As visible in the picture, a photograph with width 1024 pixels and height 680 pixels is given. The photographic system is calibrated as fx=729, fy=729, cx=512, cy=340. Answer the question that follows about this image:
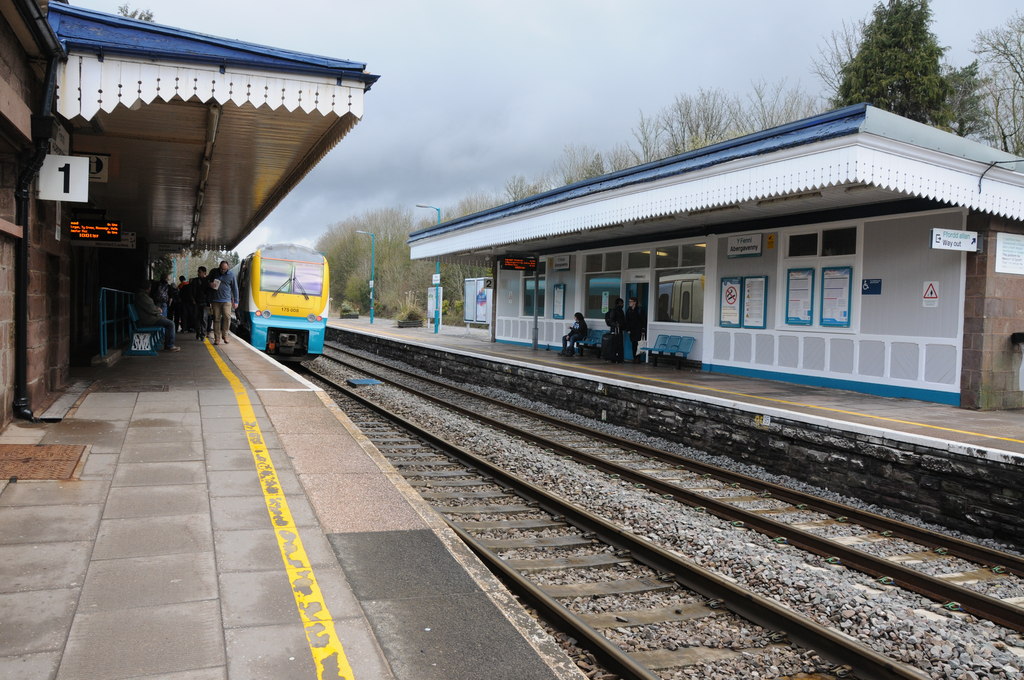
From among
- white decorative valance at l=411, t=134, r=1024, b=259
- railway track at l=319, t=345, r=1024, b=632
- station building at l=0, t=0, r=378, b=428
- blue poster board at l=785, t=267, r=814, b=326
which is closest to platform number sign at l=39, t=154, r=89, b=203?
station building at l=0, t=0, r=378, b=428

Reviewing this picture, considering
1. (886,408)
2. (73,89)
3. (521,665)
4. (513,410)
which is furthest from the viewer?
(513,410)

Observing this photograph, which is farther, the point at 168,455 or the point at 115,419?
the point at 115,419

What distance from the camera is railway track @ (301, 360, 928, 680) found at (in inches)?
158

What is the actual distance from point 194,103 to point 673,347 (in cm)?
1086

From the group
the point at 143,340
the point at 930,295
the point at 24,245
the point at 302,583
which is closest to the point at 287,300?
the point at 143,340

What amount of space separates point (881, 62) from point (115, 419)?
3365cm

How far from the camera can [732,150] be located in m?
11.9

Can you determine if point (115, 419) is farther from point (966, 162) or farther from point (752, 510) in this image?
point (966, 162)

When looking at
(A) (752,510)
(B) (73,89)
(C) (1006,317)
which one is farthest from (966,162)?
(B) (73,89)

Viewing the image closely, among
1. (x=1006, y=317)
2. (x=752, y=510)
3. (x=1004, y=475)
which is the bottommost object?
(x=752, y=510)

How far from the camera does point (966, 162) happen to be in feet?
33.9

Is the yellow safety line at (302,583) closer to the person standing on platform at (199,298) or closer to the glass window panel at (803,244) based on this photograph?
the glass window panel at (803,244)

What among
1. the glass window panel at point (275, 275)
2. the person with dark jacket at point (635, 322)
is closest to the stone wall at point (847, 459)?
the person with dark jacket at point (635, 322)

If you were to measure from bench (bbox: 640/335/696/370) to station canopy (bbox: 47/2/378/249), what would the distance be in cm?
855
